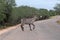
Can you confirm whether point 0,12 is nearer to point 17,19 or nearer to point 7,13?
point 7,13

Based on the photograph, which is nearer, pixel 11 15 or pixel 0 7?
pixel 0 7

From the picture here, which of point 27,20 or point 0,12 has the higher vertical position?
point 27,20

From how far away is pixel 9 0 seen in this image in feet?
198

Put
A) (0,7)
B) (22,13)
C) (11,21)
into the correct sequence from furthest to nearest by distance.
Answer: (22,13) → (11,21) → (0,7)

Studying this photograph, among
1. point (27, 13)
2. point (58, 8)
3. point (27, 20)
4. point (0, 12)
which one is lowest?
point (58, 8)

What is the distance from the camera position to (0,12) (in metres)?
45.1

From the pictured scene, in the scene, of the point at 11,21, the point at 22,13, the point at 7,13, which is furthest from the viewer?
the point at 22,13

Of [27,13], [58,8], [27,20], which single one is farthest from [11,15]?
[58,8]

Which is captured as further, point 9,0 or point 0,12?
point 9,0

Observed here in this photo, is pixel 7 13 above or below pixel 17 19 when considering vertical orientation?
above

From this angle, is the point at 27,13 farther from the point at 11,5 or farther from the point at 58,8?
the point at 58,8

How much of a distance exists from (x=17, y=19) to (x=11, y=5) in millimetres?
6726

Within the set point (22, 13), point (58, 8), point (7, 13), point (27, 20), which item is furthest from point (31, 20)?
point (58, 8)

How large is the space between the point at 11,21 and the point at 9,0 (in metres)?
5.21
